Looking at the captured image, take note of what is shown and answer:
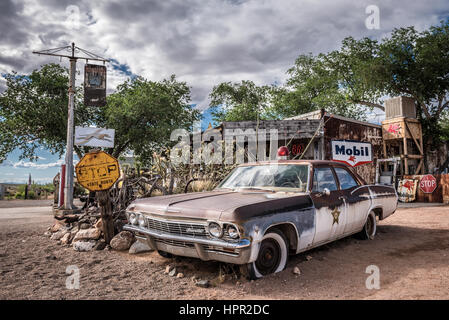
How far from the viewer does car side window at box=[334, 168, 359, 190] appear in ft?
15.9

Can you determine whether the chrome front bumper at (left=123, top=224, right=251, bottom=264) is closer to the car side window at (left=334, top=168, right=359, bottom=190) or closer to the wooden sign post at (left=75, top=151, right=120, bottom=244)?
the wooden sign post at (left=75, top=151, right=120, bottom=244)

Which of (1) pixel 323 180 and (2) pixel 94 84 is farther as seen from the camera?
(2) pixel 94 84

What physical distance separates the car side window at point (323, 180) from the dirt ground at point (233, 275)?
3.34 ft

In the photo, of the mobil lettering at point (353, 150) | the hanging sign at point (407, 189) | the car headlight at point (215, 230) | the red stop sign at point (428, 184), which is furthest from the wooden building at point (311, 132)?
the car headlight at point (215, 230)

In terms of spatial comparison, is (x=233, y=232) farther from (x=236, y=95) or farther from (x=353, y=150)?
(x=236, y=95)

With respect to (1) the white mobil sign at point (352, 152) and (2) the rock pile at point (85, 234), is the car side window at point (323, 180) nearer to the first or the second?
(2) the rock pile at point (85, 234)

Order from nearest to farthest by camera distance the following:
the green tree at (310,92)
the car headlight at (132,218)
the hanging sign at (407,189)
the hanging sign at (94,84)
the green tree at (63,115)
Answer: the car headlight at (132,218)
the hanging sign at (94,84)
the hanging sign at (407,189)
the green tree at (63,115)
the green tree at (310,92)

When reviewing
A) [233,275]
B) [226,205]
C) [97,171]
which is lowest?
[233,275]

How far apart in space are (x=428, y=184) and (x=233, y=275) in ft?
41.8

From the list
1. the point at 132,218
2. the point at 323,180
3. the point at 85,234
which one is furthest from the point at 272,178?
the point at 85,234

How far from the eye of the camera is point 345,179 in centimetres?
498

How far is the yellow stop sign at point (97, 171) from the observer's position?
5.10m

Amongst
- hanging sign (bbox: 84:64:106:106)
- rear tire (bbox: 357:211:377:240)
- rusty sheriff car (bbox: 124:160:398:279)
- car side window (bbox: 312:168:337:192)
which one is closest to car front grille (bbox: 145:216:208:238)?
rusty sheriff car (bbox: 124:160:398:279)
